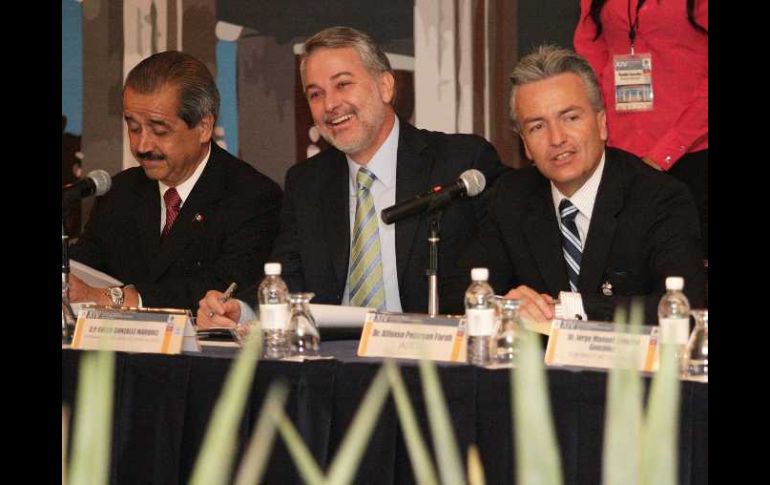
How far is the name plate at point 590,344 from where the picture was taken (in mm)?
2020

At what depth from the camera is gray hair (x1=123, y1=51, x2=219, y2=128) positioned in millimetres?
3924

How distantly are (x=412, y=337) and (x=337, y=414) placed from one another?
0.23 m

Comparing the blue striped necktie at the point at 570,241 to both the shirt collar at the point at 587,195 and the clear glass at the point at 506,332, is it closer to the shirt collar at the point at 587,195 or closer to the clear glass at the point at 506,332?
the shirt collar at the point at 587,195

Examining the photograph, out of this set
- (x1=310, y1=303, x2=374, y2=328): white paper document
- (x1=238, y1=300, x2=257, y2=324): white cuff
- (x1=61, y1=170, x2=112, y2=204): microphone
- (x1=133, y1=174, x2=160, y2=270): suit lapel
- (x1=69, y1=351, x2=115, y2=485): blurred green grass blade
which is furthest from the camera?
(x1=133, y1=174, x2=160, y2=270): suit lapel

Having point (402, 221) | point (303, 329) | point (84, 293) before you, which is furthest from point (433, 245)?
point (84, 293)

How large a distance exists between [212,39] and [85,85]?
58 centimetres

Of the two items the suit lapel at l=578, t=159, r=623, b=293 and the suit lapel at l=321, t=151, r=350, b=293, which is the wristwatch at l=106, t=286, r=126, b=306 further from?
the suit lapel at l=578, t=159, r=623, b=293

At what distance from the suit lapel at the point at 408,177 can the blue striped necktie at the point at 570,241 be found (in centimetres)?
46

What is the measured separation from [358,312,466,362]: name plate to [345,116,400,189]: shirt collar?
3.94 ft

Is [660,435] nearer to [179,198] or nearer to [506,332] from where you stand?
[506,332]

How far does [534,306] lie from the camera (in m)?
2.59

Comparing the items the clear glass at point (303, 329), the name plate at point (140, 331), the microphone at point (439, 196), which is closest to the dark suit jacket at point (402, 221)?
the microphone at point (439, 196)

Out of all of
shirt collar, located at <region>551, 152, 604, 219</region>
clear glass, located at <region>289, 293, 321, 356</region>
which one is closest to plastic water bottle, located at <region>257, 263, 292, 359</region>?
clear glass, located at <region>289, 293, 321, 356</region>
